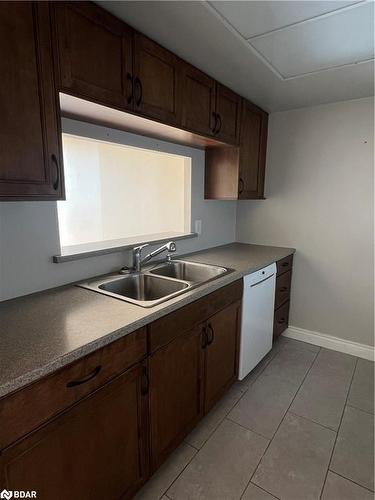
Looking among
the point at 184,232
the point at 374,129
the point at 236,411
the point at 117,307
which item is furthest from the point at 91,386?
the point at 374,129

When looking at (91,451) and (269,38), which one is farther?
(269,38)

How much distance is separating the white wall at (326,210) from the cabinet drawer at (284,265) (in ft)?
0.35

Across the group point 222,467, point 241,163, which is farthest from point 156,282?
point 241,163

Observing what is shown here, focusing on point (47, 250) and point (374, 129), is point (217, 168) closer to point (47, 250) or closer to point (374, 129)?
point (374, 129)

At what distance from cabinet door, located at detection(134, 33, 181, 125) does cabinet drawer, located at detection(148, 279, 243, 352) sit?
104 centimetres

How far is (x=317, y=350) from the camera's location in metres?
2.67

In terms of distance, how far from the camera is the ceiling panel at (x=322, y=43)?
4.32 ft

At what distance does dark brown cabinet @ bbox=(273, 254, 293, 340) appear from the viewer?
8.37 feet

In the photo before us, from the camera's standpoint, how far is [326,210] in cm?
258

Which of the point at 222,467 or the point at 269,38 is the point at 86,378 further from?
the point at 269,38

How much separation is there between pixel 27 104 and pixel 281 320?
257 centimetres

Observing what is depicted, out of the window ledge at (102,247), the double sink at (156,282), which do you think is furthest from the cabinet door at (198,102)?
the double sink at (156,282)

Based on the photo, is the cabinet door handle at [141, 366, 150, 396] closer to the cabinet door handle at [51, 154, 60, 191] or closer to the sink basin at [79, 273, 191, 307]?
the sink basin at [79, 273, 191, 307]

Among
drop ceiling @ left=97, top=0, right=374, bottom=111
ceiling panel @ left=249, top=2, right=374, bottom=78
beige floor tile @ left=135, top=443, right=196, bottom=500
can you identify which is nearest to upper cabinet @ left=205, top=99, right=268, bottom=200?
drop ceiling @ left=97, top=0, right=374, bottom=111
